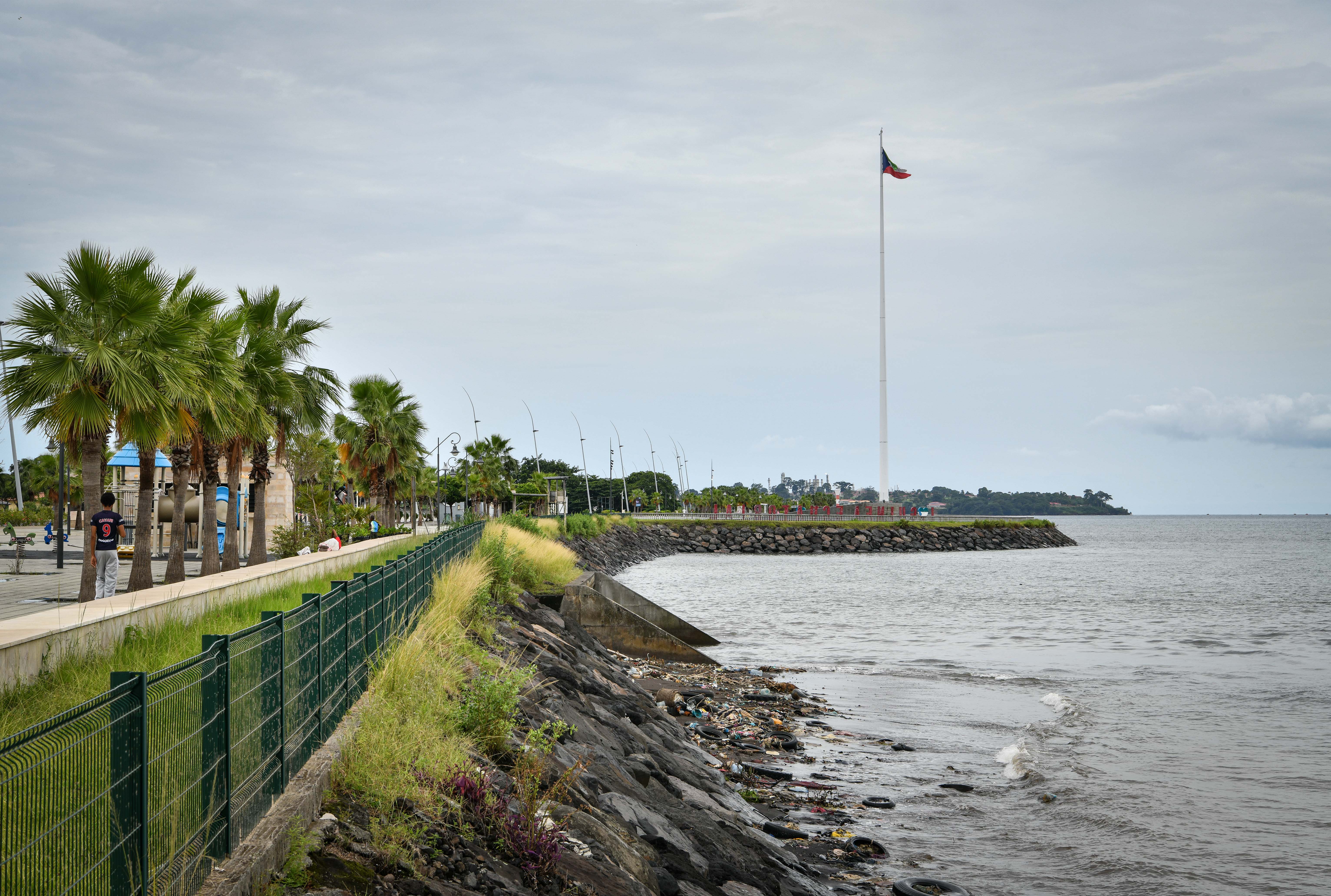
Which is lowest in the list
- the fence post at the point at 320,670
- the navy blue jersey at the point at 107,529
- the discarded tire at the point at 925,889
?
the discarded tire at the point at 925,889

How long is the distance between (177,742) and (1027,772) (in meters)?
14.6

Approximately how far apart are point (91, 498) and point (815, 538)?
88.7 m

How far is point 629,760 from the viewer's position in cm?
1200

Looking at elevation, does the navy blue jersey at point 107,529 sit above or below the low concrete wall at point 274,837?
above

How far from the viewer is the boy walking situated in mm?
18922

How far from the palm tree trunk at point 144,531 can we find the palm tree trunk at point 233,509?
131 inches

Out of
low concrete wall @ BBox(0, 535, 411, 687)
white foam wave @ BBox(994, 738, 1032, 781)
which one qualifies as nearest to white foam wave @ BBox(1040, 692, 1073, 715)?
white foam wave @ BBox(994, 738, 1032, 781)

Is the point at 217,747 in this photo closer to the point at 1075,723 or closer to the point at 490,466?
the point at 1075,723

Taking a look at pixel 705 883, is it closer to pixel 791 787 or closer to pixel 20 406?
pixel 791 787

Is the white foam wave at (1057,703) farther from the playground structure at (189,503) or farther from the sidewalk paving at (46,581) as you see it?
the playground structure at (189,503)

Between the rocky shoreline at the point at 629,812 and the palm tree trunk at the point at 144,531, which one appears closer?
the rocky shoreline at the point at 629,812

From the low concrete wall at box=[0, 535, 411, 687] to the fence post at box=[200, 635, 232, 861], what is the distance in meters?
3.06

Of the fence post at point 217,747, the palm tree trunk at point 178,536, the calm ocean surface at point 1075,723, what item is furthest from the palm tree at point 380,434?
the fence post at point 217,747

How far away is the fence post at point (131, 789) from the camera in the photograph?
448 cm
